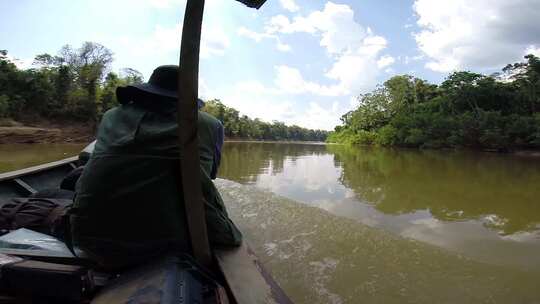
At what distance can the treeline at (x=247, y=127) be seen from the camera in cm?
5200

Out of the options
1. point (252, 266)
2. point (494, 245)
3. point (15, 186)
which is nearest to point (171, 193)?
point (252, 266)

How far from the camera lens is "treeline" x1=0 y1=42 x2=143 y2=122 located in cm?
2444

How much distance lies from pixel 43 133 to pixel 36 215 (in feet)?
79.1

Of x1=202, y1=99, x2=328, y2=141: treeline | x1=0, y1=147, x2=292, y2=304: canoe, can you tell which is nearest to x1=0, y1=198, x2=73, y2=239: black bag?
x1=0, y1=147, x2=292, y2=304: canoe

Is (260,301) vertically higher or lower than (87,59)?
lower

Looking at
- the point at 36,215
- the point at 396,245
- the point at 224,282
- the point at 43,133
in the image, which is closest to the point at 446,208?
the point at 396,245

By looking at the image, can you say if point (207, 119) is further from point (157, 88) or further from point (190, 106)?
point (190, 106)

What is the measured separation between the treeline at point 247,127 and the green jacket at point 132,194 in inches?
1301

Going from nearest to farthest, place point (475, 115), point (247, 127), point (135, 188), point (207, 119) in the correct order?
point (135, 188) → point (207, 119) → point (475, 115) → point (247, 127)

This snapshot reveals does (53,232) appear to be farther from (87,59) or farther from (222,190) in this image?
(87,59)

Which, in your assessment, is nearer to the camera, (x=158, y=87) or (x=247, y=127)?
(x=158, y=87)

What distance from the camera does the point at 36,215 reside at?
1.44 meters

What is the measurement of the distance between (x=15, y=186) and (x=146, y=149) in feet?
7.30

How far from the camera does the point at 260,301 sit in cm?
94
